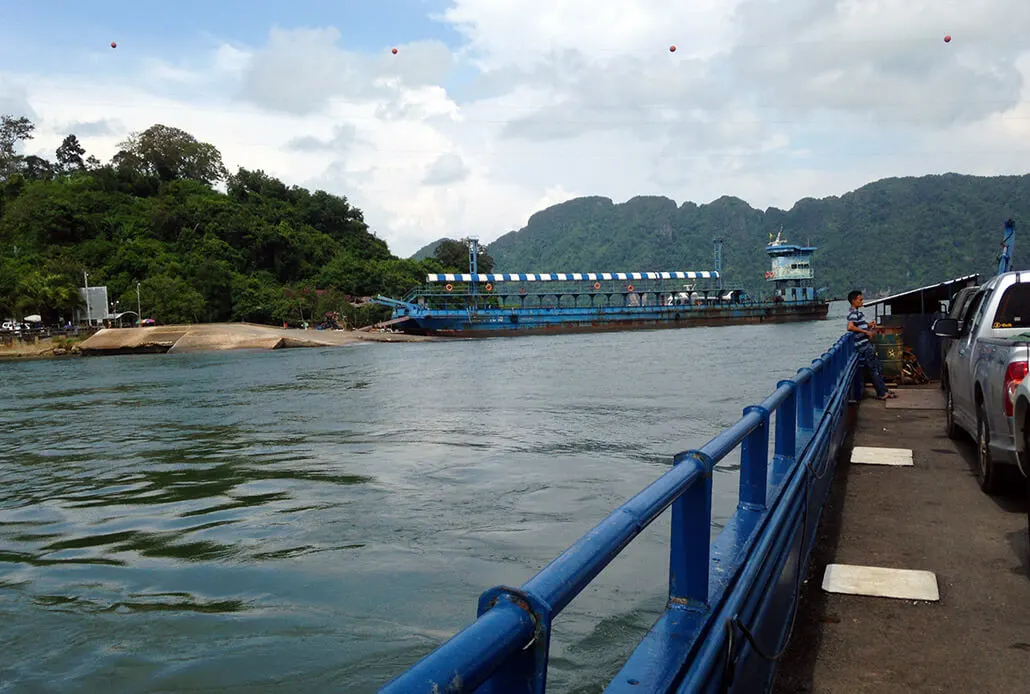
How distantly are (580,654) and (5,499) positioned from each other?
371 inches

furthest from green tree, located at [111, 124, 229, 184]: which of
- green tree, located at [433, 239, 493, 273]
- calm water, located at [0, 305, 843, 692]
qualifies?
calm water, located at [0, 305, 843, 692]

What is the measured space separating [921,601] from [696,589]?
2289 millimetres

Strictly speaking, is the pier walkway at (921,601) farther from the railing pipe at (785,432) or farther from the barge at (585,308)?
the barge at (585,308)

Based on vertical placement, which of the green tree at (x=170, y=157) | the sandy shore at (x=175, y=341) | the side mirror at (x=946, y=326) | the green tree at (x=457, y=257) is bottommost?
the sandy shore at (x=175, y=341)

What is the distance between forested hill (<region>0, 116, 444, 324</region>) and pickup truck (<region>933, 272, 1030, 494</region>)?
251 ft

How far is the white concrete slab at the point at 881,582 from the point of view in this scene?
4.53 meters

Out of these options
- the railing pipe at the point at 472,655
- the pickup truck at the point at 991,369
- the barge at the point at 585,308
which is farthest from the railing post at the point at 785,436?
the barge at the point at 585,308

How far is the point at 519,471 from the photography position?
12.0m

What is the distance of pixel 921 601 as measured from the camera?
14.5 ft

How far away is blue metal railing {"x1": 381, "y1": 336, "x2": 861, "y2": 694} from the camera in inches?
56.2

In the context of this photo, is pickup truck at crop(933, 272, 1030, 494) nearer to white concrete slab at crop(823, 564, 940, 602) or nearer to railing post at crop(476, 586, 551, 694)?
white concrete slab at crop(823, 564, 940, 602)

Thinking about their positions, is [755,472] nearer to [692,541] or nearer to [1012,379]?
[692,541]

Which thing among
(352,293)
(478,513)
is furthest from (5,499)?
(352,293)

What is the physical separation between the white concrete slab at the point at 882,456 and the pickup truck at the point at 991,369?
63 cm
